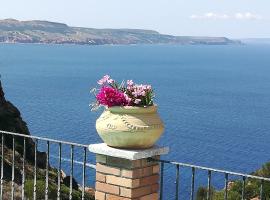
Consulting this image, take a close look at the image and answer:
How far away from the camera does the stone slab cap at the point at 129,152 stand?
546 cm

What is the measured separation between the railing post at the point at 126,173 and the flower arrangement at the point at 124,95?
0.50m

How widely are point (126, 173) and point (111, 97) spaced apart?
2.74ft

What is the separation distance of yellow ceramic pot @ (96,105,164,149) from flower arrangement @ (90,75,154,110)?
0.09m

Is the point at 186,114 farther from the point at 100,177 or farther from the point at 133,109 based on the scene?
the point at 133,109

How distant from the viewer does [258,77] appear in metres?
166

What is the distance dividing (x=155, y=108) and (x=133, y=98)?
0.26m

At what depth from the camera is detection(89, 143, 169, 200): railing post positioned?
18.2 feet

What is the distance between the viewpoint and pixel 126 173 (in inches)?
220

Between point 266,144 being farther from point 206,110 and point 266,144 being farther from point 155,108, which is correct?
point 155,108

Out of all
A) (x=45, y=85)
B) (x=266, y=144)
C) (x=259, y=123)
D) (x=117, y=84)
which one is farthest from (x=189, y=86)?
(x=117, y=84)

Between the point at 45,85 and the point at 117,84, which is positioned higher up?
the point at 117,84

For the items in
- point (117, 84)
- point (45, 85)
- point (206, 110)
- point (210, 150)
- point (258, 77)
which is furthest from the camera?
point (258, 77)

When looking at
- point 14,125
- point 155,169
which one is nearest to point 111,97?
point 155,169

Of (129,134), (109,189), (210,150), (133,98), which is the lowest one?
(210,150)
